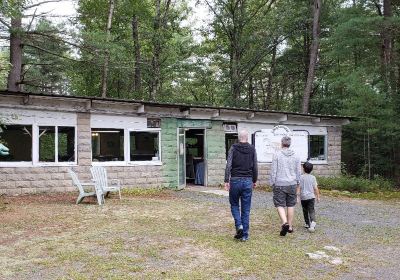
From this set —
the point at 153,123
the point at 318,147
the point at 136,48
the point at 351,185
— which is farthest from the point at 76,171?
the point at 136,48

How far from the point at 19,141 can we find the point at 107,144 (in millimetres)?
2591

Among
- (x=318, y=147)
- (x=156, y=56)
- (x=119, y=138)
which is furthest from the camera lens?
(x=156, y=56)

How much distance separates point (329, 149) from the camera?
17016 millimetres

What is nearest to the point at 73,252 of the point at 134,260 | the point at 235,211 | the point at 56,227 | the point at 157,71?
the point at 134,260

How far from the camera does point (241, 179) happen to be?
239 inches

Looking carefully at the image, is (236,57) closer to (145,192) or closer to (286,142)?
(145,192)

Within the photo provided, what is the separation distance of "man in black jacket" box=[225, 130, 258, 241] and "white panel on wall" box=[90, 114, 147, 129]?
282 inches

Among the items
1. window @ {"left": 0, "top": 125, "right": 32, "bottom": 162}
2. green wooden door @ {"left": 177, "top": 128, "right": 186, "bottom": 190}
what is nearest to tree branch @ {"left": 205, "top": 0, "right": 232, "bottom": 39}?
green wooden door @ {"left": 177, "top": 128, "right": 186, "bottom": 190}

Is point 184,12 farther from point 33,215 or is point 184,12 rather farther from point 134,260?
point 134,260

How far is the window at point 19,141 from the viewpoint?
11.2 m

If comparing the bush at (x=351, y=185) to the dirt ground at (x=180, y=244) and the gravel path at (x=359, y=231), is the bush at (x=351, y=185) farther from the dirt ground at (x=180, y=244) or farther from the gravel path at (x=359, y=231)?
the dirt ground at (x=180, y=244)

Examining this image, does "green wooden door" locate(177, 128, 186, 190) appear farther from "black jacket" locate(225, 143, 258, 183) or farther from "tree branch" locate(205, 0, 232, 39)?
"tree branch" locate(205, 0, 232, 39)

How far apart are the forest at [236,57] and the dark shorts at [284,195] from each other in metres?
5.89

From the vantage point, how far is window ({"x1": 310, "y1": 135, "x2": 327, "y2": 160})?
55.6 feet
